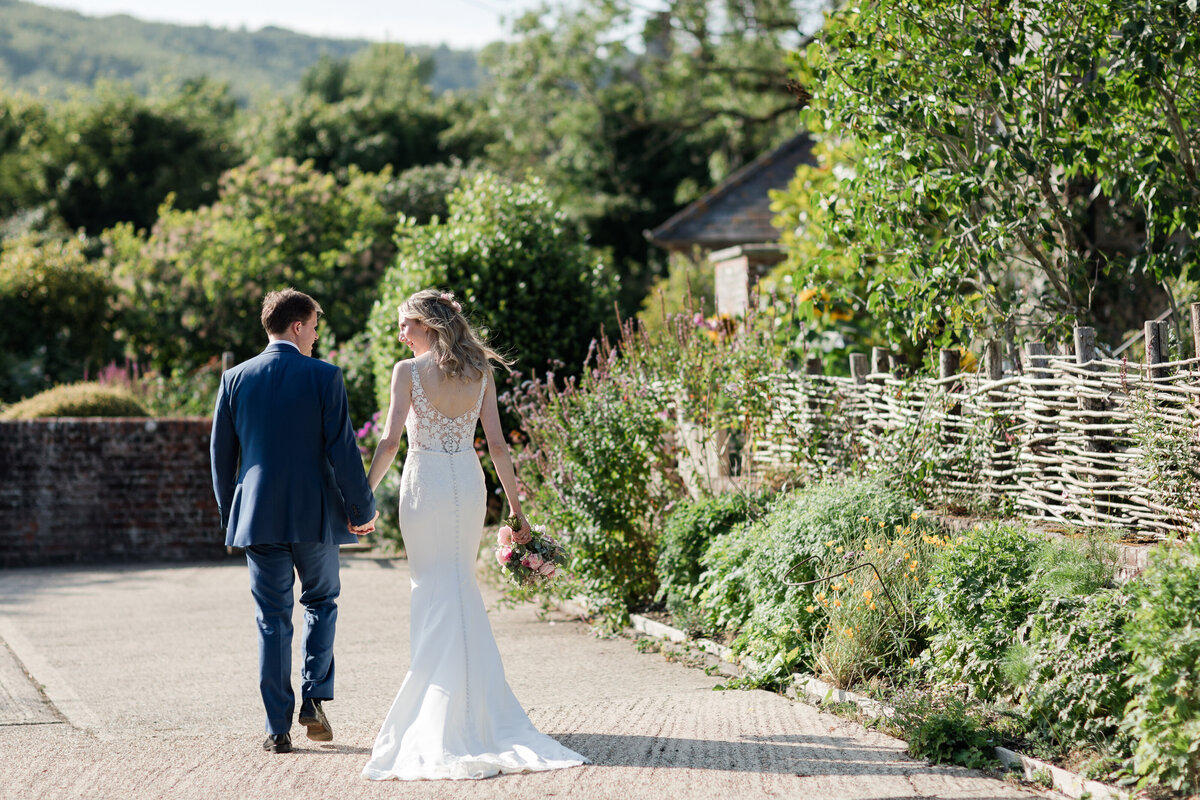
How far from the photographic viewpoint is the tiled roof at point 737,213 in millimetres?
21453

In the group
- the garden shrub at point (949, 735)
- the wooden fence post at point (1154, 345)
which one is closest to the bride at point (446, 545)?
the garden shrub at point (949, 735)

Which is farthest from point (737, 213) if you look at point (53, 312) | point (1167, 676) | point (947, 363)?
point (1167, 676)

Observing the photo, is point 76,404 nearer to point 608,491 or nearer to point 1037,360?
point 608,491

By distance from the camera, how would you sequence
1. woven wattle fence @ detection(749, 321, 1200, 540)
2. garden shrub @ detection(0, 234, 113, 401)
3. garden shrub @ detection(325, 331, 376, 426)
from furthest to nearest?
garden shrub @ detection(0, 234, 113, 401) < garden shrub @ detection(325, 331, 376, 426) < woven wattle fence @ detection(749, 321, 1200, 540)

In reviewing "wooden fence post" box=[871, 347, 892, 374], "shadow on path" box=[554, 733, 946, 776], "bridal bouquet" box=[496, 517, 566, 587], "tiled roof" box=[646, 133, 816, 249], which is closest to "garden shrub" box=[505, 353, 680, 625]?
"wooden fence post" box=[871, 347, 892, 374]

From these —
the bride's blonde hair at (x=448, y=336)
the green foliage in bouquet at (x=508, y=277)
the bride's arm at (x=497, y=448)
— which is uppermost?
the green foliage in bouquet at (x=508, y=277)

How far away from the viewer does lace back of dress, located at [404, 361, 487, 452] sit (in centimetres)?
492

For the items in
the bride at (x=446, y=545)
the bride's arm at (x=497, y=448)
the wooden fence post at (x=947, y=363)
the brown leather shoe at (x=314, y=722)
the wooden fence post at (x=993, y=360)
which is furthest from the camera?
the wooden fence post at (x=947, y=363)

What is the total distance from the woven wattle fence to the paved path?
1.97m

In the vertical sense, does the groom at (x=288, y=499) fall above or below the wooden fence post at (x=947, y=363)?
below

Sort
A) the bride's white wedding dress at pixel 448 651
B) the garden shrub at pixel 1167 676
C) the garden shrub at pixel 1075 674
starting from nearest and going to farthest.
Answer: the garden shrub at pixel 1167 676 → the garden shrub at pixel 1075 674 → the bride's white wedding dress at pixel 448 651

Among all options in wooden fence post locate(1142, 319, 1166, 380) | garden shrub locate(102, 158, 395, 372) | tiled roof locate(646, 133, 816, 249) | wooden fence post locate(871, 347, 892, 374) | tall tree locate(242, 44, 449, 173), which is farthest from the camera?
tall tree locate(242, 44, 449, 173)

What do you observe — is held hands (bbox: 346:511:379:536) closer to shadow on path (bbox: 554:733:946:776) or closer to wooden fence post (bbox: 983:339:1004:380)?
shadow on path (bbox: 554:733:946:776)

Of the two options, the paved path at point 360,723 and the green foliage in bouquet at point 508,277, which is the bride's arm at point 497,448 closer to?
the paved path at point 360,723
